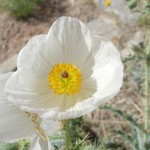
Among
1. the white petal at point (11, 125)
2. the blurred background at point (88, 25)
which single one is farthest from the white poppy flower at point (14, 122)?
the blurred background at point (88, 25)

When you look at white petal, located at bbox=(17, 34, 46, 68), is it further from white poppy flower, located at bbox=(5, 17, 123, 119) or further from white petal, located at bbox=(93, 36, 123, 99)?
white petal, located at bbox=(93, 36, 123, 99)

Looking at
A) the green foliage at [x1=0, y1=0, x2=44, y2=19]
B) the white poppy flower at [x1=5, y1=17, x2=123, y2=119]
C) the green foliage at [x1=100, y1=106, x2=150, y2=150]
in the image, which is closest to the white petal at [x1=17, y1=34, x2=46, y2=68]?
the white poppy flower at [x1=5, y1=17, x2=123, y2=119]

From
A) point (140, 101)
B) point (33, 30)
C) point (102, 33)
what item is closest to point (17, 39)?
point (33, 30)

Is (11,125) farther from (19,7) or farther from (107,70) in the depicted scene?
(19,7)

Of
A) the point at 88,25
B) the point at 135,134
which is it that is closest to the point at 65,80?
the point at 135,134

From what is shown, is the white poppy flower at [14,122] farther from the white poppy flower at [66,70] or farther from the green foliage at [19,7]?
the green foliage at [19,7]

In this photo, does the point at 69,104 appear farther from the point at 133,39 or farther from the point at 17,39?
the point at 17,39
